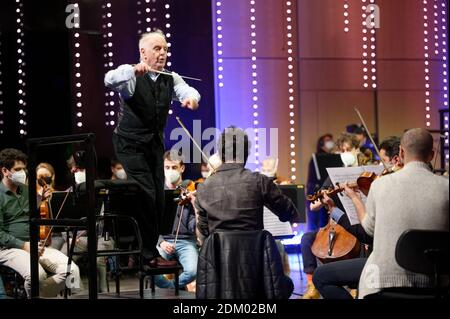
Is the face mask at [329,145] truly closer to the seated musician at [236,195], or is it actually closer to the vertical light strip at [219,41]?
the vertical light strip at [219,41]

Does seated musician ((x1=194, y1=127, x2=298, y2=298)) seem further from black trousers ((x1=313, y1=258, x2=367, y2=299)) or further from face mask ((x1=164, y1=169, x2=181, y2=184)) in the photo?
face mask ((x1=164, y1=169, x2=181, y2=184))

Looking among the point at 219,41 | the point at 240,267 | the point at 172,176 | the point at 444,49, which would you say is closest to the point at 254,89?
the point at 219,41

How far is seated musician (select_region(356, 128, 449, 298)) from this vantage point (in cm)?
360

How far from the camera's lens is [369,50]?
7113 mm

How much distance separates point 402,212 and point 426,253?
22 cm

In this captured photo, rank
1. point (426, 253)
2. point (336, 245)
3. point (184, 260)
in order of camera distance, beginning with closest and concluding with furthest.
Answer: point (426, 253) < point (336, 245) < point (184, 260)

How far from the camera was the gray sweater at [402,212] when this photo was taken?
3.60 meters

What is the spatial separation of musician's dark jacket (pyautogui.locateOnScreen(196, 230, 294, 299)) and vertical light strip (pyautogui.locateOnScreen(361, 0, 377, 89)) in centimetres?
270

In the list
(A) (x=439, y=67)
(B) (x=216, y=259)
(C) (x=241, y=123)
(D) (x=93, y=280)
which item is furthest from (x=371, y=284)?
(A) (x=439, y=67)

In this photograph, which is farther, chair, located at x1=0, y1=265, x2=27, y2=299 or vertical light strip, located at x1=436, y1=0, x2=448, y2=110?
vertical light strip, located at x1=436, y1=0, x2=448, y2=110

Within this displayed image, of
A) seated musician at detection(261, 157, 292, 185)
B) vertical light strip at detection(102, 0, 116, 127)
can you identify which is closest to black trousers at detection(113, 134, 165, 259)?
seated musician at detection(261, 157, 292, 185)

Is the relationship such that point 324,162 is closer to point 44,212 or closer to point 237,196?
point 44,212

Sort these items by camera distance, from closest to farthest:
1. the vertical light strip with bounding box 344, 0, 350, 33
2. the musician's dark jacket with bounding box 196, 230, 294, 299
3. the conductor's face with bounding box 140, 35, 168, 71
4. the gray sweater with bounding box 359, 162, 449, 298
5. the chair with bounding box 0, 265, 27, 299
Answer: the gray sweater with bounding box 359, 162, 449, 298
the musician's dark jacket with bounding box 196, 230, 294, 299
the conductor's face with bounding box 140, 35, 168, 71
the chair with bounding box 0, 265, 27, 299
the vertical light strip with bounding box 344, 0, 350, 33

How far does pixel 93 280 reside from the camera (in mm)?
3977
